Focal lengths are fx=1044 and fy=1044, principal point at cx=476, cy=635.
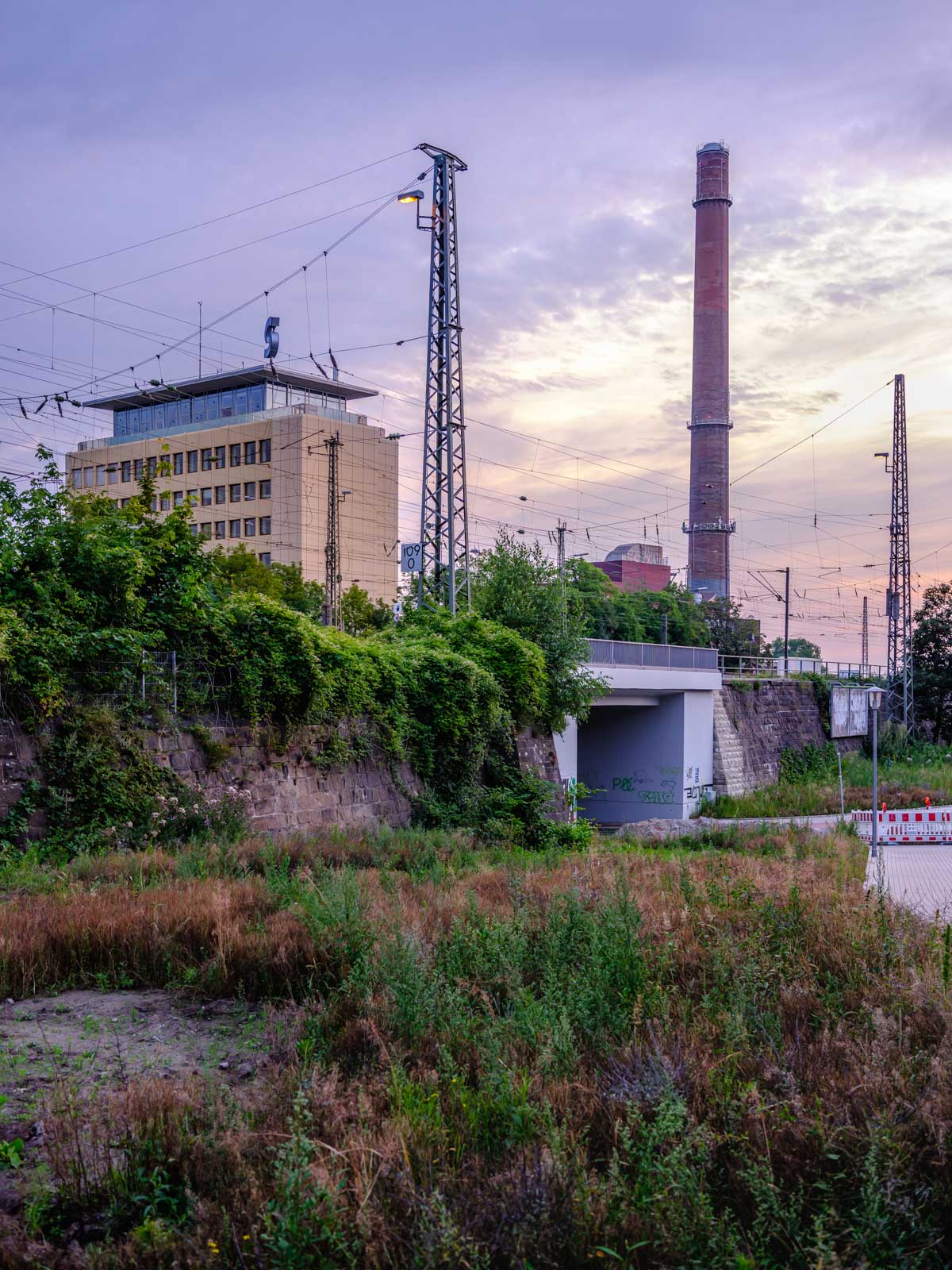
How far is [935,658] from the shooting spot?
59344 millimetres

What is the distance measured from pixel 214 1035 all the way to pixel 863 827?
26203 millimetres

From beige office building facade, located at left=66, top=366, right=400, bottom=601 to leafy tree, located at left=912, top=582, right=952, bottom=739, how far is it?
1849 inches

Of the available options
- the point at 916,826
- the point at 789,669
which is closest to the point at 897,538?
the point at 789,669

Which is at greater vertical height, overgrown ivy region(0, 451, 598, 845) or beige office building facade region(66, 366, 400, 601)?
beige office building facade region(66, 366, 400, 601)

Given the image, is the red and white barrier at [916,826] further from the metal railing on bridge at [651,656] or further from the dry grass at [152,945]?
the dry grass at [152,945]

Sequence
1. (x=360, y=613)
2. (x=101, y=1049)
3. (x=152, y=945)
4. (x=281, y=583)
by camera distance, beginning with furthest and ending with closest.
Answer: (x=360, y=613) → (x=281, y=583) → (x=152, y=945) → (x=101, y=1049)

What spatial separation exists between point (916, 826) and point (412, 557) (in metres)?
15.1

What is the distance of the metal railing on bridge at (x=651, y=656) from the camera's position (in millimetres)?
35219

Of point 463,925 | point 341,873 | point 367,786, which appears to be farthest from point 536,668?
point 463,925

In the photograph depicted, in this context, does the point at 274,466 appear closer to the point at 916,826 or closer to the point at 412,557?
the point at 412,557

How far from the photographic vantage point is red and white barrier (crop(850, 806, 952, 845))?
2606 cm

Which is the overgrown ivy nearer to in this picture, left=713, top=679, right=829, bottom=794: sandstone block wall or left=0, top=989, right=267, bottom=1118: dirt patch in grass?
left=0, top=989, right=267, bottom=1118: dirt patch in grass

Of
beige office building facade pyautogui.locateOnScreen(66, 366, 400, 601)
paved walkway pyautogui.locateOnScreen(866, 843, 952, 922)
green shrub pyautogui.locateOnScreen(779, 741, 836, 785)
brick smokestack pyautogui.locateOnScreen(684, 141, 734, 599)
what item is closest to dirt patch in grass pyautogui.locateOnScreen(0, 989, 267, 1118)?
paved walkway pyautogui.locateOnScreen(866, 843, 952, 922)

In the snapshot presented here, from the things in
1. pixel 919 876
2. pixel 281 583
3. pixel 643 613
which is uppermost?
pixel 281 583
